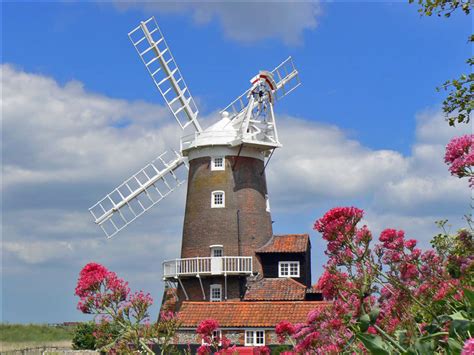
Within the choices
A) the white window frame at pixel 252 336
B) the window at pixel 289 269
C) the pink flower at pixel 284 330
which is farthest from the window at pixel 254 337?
the pink flower at pixel 284 330

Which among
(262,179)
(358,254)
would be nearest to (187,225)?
(262,179)

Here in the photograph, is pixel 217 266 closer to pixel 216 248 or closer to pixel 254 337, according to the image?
pixel 216 248

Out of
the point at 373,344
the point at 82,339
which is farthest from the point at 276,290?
the point at 373,344

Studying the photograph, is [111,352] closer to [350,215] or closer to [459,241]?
[350,215]

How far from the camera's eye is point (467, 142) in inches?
279

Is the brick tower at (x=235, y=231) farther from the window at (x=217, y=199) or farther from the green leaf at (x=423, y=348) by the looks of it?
the green leaf at (x=423, y=348)

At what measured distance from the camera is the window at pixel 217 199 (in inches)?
1344

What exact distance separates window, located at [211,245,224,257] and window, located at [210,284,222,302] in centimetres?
143

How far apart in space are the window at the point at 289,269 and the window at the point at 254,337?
432cm

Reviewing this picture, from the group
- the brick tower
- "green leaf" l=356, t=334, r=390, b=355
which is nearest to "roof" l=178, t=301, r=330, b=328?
the brick tower

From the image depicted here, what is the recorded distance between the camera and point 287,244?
34500 millimetres

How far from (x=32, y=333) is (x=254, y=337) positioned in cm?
2826

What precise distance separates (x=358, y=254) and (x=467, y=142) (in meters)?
1.53

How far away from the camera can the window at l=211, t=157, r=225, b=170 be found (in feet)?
113
